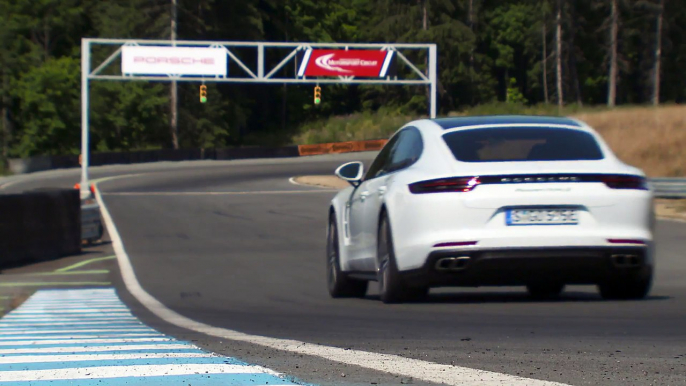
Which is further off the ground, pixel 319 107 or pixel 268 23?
pixel 268 23

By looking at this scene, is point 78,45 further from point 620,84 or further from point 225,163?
point 620,84

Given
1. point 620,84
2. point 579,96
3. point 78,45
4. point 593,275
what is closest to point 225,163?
point 78,45

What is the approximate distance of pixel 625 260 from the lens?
8453 millimetres

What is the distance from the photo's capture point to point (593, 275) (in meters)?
8.48

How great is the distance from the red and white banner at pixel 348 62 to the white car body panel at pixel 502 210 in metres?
41.9

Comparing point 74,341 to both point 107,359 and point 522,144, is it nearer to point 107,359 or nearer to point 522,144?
point 107,359


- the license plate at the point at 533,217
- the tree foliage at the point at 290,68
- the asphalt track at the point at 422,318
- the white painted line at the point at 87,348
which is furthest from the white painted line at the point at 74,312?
the tree foliage at the point at 290,68

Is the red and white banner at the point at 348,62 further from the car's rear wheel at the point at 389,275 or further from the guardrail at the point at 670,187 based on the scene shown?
the car's rear wheel at the point at 389,275

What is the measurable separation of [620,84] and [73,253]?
9186 centimetres

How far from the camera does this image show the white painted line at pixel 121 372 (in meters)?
4.53

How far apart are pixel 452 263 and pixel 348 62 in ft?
140

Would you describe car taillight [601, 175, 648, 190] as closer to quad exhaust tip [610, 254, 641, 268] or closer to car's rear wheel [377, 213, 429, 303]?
quad exhaust tip [610, 254, 641, 268]


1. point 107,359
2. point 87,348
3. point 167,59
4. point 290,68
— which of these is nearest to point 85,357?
point 107,359

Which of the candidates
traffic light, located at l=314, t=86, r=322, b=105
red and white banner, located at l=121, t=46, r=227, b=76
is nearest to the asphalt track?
red and white banner, located at l=121, t=46, r=227, b=76
